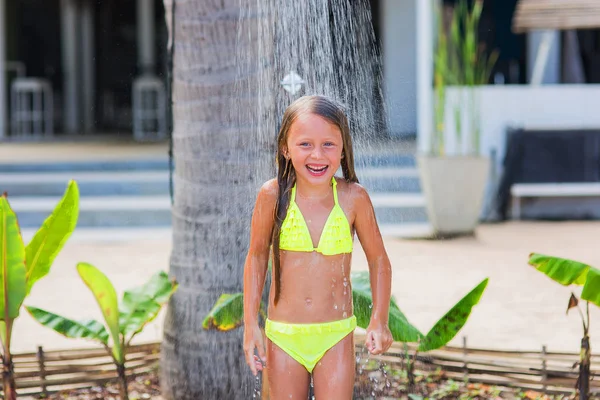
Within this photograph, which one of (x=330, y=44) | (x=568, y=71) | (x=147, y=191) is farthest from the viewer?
(x=568, y=71)

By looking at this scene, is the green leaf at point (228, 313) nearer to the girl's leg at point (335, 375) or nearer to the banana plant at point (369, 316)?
the banana plant at point (369, 316)

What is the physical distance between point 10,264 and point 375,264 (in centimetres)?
137

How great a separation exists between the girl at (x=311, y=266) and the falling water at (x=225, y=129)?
95 centimetres

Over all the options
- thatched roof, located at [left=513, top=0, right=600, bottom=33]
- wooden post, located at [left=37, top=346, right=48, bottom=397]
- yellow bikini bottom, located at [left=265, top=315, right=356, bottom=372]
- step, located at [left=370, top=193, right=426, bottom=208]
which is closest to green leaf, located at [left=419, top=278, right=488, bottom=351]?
yellow bikini bottom, located at [left=265, top=315, right=356, bottom=372]

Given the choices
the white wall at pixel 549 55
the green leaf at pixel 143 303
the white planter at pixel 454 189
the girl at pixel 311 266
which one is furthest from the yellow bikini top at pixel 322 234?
the white wall at pixel 549 55

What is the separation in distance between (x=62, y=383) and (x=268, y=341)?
1747 mm

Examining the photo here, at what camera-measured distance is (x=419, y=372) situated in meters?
4.09

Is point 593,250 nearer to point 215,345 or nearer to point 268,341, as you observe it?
point 215,345

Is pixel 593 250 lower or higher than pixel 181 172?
lower

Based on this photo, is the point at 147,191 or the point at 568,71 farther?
the point at 568,71

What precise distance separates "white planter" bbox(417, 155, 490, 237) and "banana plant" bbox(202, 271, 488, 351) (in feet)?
16.7

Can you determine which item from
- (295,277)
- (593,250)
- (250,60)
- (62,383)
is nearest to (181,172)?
(250,60)

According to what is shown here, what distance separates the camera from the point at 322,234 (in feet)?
8.21

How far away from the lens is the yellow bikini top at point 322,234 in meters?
2.50
